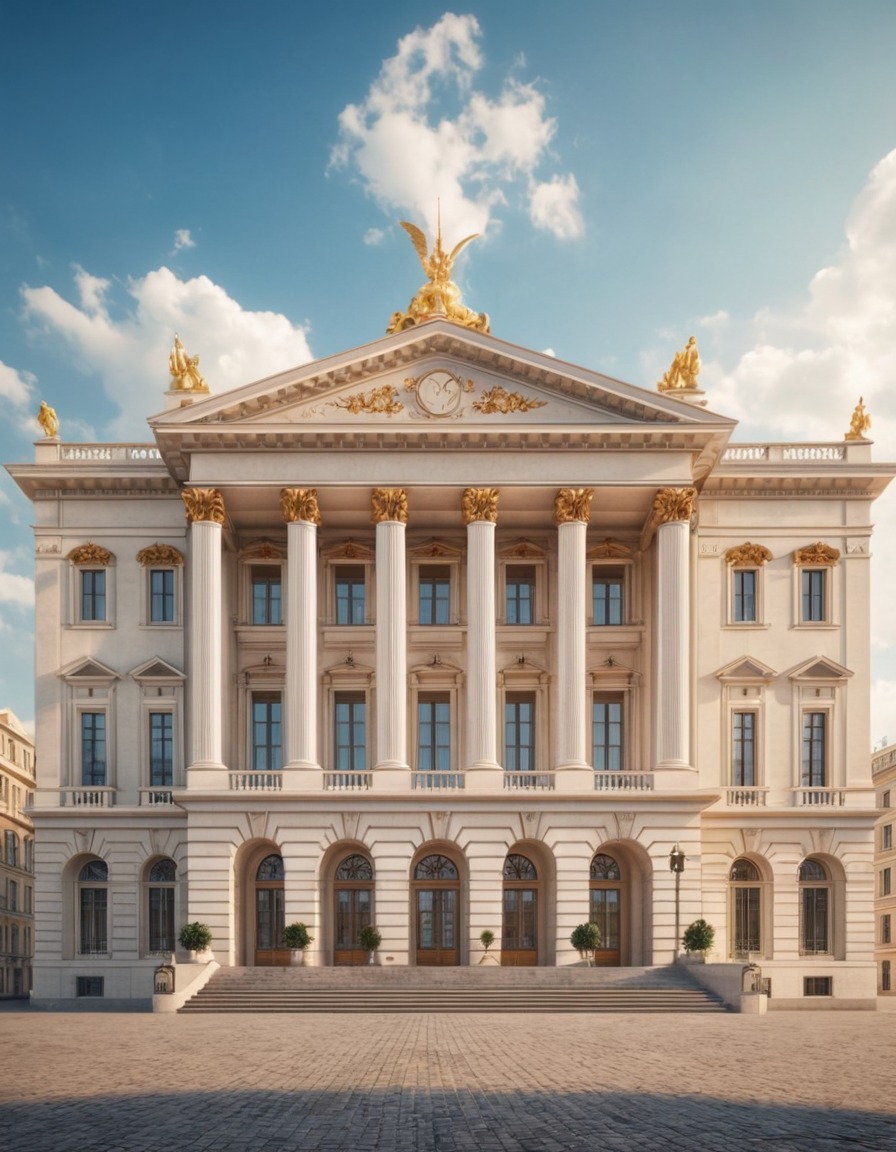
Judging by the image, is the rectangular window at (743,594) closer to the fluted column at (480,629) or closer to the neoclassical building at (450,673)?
the neoclassical building at (450,673)

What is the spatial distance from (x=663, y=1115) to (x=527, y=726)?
34.1m

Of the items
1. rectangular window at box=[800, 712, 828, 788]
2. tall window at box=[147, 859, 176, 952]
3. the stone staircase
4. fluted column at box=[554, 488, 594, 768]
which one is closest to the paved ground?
the stone staircase

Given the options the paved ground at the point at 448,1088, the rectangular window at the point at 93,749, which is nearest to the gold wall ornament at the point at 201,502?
the rectangular window at the point at 93,749

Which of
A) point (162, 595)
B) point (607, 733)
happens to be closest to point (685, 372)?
point (607, 733)

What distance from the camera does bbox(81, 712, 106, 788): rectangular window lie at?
51.9 metres

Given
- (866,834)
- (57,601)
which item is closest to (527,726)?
(866,834)

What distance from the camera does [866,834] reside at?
5075cm

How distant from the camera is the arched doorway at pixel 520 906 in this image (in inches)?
1930

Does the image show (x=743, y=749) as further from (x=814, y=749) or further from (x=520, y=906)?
(x=520, y=906)

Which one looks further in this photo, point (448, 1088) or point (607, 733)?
point (607, 733)

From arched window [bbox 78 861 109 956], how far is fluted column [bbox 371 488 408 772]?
44.4 ft

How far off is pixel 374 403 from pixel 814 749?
22.5 meters

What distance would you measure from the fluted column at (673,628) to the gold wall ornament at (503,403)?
591cm

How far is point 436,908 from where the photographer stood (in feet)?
162
